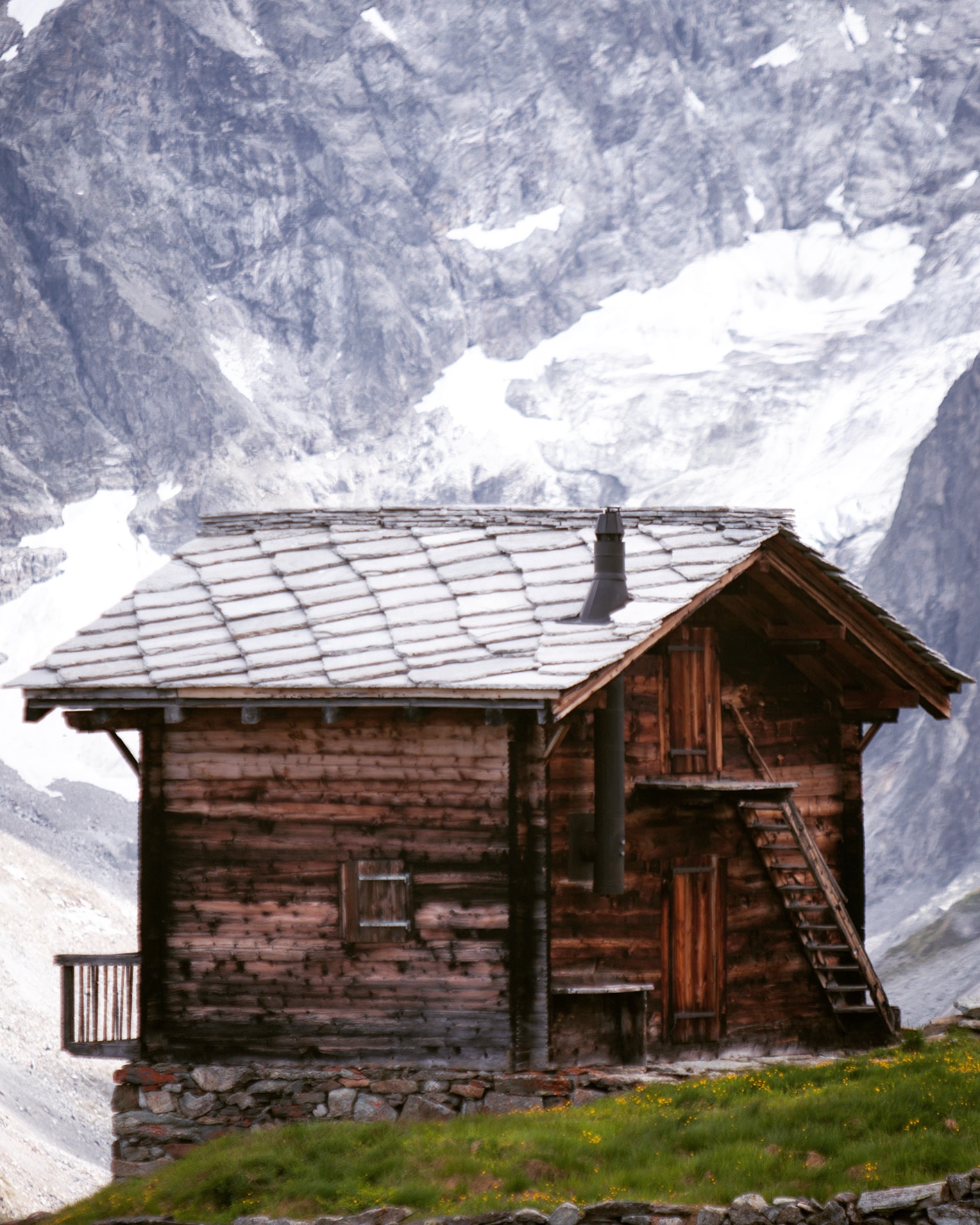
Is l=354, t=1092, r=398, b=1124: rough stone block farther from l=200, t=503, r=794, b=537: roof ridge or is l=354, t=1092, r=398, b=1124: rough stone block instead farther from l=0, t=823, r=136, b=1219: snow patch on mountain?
l=0, t=823, r=136, b=1219: snow patch on mountain

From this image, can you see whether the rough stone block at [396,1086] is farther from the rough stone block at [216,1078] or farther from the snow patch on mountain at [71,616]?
the snow patch on mountain at [71,616]

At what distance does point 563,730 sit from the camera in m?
14.0

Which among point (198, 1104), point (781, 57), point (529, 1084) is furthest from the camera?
point (781, 57)

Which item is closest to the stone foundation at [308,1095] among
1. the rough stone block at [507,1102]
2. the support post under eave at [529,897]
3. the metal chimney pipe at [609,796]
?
the rough stone block at [507,1102]

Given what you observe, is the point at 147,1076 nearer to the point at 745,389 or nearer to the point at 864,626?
the point at 864,626

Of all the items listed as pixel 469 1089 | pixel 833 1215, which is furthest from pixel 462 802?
pixel 833 1215

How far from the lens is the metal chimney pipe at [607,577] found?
14.5 metres

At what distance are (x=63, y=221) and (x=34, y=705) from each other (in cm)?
10849

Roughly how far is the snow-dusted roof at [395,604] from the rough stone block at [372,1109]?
3.89 metres

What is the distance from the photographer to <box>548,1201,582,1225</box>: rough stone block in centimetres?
1093

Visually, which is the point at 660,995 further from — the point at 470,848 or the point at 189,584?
the point at 189,584

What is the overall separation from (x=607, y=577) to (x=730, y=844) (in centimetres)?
363

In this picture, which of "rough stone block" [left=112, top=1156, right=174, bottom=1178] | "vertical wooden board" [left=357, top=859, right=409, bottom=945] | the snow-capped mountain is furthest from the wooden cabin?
the snow-capped mountain

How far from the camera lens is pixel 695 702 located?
16453 millimetres
